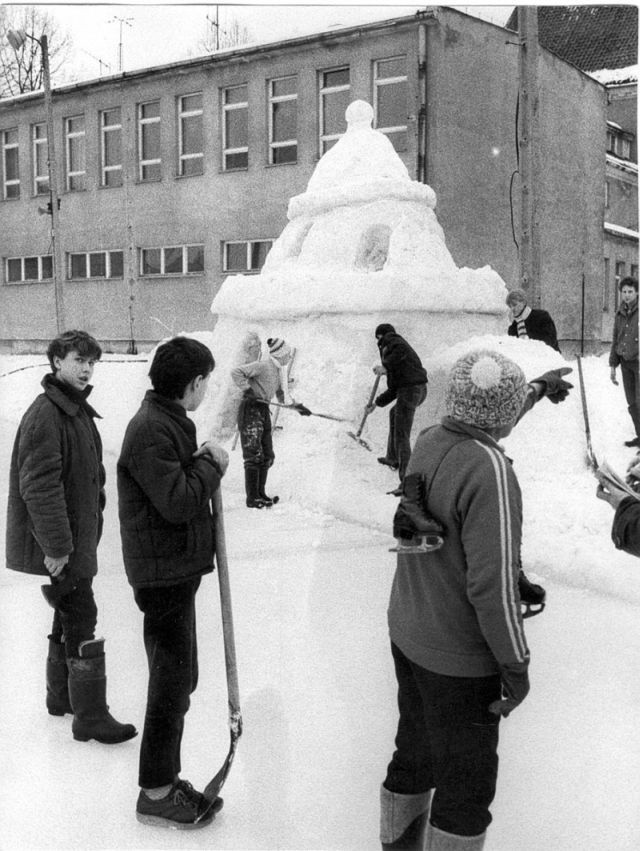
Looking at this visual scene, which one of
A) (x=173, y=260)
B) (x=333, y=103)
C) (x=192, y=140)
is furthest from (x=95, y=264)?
(x=333, y=103)

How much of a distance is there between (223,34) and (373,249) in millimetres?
2776

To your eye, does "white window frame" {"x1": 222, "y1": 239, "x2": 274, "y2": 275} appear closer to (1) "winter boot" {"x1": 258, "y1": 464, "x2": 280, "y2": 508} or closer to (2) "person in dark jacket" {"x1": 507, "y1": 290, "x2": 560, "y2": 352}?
(1) "winter boot" {"x1": 258, "y1": 464, "x2": 280, "y2": 508}

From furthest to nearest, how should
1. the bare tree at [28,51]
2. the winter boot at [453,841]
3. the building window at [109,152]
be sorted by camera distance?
1. the building window at [109,152]
2. the bare tree at [28,51]
3. the winter boot at [453,841]

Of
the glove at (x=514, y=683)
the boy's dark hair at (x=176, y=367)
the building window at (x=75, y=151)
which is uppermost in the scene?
the building window at (x=75, y=151)

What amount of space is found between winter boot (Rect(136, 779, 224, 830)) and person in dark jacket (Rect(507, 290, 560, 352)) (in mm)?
2019

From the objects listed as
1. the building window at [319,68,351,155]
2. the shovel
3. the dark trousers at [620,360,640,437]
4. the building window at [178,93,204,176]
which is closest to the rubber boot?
the shovel

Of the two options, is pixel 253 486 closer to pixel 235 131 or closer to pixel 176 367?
pixel 176 367

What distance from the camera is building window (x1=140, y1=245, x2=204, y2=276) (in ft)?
12.0

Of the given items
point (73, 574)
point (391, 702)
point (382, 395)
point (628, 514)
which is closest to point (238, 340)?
point (382, 395)

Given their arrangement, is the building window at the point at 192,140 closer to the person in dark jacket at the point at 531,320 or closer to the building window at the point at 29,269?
the building window at the point at 29,269

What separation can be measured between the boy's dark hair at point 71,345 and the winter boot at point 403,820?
159 cm

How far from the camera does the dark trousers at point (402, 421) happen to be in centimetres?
358

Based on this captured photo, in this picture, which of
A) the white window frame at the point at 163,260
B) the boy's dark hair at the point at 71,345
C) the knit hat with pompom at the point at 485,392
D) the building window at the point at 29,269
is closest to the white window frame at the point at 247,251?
the white window frame at the point at 163,260

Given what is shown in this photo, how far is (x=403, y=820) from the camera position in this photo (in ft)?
7.02
